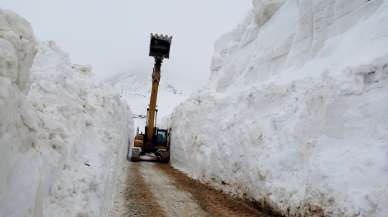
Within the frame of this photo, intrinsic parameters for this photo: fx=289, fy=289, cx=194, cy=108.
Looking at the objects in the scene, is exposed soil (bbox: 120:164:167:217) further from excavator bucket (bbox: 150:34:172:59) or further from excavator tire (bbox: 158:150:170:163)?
excavator bucket (bbox: 150:34:172:59)

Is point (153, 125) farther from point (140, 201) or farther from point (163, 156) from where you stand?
point (140, 201)

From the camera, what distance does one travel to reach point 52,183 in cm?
491

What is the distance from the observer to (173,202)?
9.66 m

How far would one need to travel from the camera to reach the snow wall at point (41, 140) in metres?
3.67

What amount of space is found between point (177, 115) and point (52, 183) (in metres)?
19.3

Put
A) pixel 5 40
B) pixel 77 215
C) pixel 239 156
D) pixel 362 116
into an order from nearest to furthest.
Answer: pixel 5 40 → pixel 77 215 → pixel 362 116 → pixel 239 156

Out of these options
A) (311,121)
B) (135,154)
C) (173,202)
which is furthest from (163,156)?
(311,121)

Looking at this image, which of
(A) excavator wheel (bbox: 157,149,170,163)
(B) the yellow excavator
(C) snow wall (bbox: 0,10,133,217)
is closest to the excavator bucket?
(B) the yellow excavator

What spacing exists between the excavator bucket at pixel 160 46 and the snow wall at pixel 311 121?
26.4 ft

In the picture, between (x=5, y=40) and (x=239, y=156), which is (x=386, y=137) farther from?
(x=5, y=40)

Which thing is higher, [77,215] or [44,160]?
[44,160]

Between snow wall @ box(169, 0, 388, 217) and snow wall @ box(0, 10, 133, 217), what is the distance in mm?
5101

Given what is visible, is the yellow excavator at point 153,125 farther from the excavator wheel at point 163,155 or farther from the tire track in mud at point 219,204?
the tire track in mud at point 219,204

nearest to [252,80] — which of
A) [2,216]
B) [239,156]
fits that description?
[239,156]
